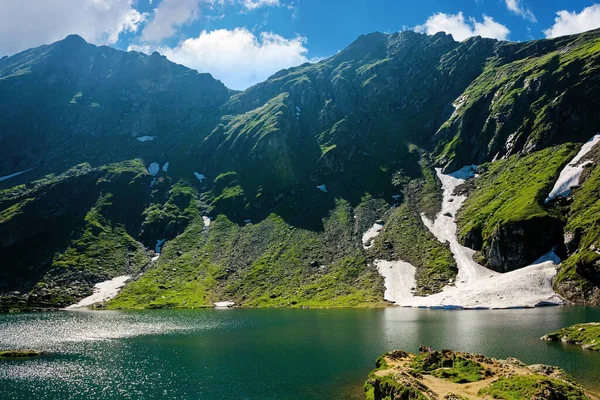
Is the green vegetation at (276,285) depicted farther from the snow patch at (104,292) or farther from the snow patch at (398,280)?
the snow patch at (104,292)

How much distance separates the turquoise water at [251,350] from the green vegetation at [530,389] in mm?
13970

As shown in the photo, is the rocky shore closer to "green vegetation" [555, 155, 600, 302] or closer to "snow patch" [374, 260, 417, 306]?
"green vegetation" [555, 155, 600, 302]

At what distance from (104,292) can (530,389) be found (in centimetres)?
18487

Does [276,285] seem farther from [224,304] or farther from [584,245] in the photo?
[584,245]

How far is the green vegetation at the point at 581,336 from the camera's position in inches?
2575

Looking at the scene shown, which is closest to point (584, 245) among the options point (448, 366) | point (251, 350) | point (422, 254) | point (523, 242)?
point (523, 242)

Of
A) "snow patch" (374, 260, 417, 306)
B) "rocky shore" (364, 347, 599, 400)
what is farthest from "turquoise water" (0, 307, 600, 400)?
"snow patch" (374, 260, 417, 306)

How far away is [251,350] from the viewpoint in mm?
75938

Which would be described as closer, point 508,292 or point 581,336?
point 581,336

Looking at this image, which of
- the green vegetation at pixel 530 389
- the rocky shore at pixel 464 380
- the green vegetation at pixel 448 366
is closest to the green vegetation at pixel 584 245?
the green vegetation at pixel 448 366

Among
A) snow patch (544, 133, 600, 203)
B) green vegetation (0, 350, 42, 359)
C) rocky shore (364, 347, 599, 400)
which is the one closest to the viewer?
rocky shore (364, 347, 599, 400)

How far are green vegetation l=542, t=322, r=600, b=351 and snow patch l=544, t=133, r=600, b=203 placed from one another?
352 feet

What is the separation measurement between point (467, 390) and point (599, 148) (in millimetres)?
181469

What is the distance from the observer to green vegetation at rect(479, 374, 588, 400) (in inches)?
1369
